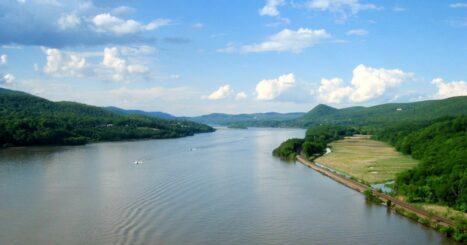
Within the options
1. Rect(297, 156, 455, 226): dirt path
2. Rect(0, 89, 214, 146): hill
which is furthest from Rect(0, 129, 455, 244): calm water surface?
Rect(0, 89, 214, 146): hill

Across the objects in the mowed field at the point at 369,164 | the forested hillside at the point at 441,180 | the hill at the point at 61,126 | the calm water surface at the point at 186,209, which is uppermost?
the hill at the point at 61,126

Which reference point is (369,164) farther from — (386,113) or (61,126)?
(386,113)

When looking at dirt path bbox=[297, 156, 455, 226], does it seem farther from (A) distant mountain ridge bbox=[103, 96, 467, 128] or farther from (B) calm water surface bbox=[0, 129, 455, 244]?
(A) distant mountain ridge bbox=[103, 96, 467, 128]

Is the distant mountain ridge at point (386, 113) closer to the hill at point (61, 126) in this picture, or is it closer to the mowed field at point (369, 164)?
the hill at point (61, 126)

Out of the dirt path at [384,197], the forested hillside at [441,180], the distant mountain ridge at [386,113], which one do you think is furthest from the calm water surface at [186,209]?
the distant mountain ridge at [386,113]

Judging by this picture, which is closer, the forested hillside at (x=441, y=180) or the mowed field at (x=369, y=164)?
the forested hillside at (x=441, y=180)
